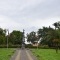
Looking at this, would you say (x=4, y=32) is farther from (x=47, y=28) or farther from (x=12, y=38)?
(x=47, y=28)

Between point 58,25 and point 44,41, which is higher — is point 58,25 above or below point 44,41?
above

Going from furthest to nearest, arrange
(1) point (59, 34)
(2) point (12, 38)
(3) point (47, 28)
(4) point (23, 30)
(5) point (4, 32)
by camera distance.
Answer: (4) point (23, 30)
(3) point (47, 28)
(2) point (12, 38)
(5) point (4, 32)
(1) point (59, 34)

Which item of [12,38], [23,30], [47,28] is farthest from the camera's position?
[23,30]

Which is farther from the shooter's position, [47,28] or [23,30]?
[23,30]

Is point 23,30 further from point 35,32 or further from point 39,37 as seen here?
point 39,37

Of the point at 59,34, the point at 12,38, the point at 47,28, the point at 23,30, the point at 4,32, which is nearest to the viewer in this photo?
the point at 59,34

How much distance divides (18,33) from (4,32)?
35.5 m

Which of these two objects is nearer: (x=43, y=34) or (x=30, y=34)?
(x=43, y=34)

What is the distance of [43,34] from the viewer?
131750 millimetres

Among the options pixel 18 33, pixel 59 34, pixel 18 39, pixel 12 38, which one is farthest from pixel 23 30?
pixel 59 34

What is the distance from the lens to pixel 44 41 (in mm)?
119938

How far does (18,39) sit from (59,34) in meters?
57.6

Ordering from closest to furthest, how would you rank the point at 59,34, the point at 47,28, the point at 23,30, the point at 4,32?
the point at 59,34, the point at 4,32, the point at 47,28, the point at 23,30

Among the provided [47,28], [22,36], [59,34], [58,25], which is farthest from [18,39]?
[59,34]
